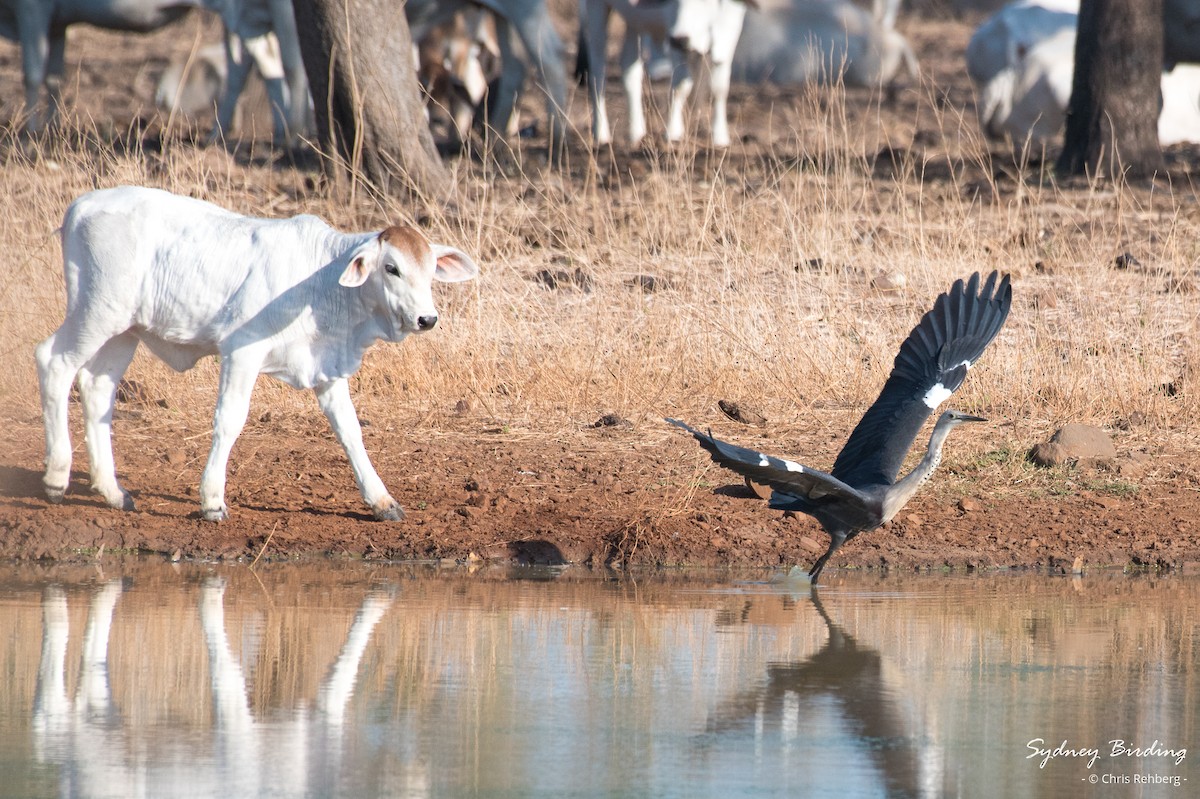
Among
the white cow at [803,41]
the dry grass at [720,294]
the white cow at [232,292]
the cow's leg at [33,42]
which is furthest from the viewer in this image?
the white cow at [803,41]

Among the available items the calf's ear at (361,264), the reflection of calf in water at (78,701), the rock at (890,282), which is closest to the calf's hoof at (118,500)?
the reflection of calf in water at (78,701)

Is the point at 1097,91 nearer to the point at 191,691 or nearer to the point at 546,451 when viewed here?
the point at 546,451

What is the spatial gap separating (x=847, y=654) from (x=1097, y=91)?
30.8 ft

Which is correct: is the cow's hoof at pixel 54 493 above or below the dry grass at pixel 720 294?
below

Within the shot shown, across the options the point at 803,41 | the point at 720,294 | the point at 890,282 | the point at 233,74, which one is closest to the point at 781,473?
the point at 720,294

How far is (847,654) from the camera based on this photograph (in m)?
5.55

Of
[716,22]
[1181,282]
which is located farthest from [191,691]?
[716,22]

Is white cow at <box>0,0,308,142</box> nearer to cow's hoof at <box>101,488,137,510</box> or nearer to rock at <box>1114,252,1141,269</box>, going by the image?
rock at <box>1114,252,1141,269</box>

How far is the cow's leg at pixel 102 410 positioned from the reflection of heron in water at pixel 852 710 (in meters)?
3.19

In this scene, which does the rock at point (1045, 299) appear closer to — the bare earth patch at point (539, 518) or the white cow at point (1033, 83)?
the bare earth patch at point (539, 518)

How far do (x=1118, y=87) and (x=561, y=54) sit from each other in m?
4.72

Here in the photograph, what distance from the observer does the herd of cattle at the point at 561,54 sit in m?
15.7

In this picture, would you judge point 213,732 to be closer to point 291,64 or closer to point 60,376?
point 60,376

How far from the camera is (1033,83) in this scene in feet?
55.2
